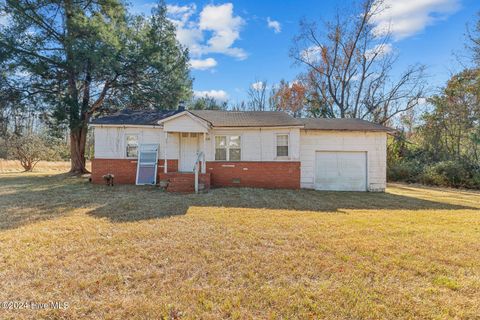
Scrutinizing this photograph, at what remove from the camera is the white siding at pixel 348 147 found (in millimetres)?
12141

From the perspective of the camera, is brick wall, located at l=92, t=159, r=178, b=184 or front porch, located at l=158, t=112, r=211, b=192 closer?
front porch, located at l=158, t=112, r=211, b=192

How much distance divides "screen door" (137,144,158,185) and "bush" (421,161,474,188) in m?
18.6

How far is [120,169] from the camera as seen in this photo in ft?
40.2

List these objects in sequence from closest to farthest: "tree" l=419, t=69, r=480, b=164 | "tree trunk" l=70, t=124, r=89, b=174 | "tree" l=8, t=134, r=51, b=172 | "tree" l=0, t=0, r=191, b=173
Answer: "tree" l=0, t=0, r=191, b=173, "tree trunk" l=70, t=124, r=89, b=174, "tree" l=419, t=69, r=480, b=164, "tree" l=8, t=134, r=51, b=172

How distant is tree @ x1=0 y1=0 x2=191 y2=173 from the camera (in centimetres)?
1415

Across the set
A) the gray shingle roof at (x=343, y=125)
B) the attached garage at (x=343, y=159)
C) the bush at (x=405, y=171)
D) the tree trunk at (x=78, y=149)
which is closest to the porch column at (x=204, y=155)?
the attached garage at (x=343, y=159)

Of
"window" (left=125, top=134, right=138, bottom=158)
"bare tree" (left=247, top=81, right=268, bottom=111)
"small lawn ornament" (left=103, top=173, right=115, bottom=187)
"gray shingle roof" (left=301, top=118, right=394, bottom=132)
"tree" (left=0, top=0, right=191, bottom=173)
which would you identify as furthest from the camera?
"bare tree" (left=247, top=81, right=268, bottom=111)

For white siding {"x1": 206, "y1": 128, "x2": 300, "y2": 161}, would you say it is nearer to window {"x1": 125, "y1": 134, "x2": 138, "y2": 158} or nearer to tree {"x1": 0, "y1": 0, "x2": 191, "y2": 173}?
window {"x1": 125, "y1": 134, "x2": 138, "y2": 158}

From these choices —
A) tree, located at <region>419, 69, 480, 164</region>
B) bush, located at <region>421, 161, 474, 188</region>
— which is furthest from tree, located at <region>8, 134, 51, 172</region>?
tree, located at <region>419, 69, 480, 164</region>

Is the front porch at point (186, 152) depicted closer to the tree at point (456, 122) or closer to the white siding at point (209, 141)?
the white siding at point (209, 141)

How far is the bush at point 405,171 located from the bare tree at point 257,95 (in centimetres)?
1974

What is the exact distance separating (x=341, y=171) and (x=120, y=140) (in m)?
11.3

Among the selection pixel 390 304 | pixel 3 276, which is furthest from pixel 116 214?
pixel 390 304

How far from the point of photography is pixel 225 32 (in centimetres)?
2108
